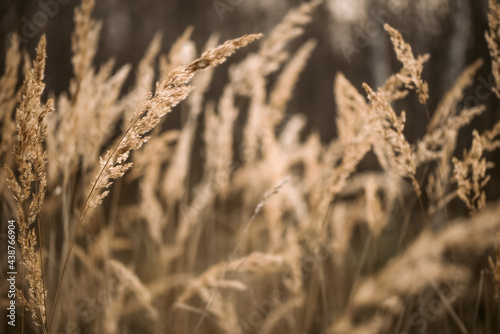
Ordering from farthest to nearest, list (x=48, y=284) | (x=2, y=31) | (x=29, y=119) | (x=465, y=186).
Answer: (x=2, y=31) → (x=48, y=284) → (x=465, y=186) → (x=29, y=119)

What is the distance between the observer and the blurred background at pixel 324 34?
2014 mm

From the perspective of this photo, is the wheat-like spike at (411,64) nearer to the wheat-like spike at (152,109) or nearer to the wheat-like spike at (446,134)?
the wheat-like spike at (446,134)

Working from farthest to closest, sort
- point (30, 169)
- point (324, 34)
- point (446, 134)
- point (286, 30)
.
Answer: point (324, 34)
point (286, 30)
point (446, 134)
point (30, 169)

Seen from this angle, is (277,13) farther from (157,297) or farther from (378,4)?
(157,297)

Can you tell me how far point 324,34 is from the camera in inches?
180

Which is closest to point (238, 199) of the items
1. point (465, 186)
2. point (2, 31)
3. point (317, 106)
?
point (317, 106)

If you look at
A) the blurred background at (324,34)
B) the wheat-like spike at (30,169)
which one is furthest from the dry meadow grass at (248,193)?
the blurred background at (324,34)

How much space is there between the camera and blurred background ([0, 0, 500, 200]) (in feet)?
6.61

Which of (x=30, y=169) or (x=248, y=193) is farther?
(x=248, y=193)

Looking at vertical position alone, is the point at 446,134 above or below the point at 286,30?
below

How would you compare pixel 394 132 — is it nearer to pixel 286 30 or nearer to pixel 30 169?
pixel 286 30

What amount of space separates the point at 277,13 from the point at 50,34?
9.43ft

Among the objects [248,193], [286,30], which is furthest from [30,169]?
[248,193]

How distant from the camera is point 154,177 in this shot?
1.58 m
